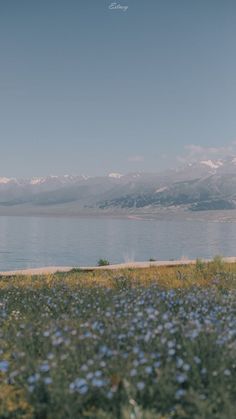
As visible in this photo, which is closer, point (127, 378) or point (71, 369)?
point (127, 378)

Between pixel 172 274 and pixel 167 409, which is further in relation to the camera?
pixel 172 274

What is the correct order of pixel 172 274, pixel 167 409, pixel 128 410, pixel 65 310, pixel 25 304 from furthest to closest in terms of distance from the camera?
pixel 172 274, pixel 25 304, pixel 65 310, pixel 167 409, pixel 128 410

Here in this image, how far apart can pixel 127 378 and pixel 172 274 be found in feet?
31.6

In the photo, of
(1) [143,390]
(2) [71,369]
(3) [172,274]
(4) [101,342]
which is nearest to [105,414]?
(1) [143,390]

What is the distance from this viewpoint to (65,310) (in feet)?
34.7

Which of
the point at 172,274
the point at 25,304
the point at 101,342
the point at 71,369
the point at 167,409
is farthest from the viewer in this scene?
the point at 172,274

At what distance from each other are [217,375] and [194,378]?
264 mm

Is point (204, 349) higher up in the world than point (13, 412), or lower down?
higher up

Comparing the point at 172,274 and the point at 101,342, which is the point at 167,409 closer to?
the point at 101,342

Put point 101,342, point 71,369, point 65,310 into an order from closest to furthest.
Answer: point 71,369 < point 101,342 < point 65,310

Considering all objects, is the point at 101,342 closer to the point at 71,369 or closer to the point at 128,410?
the point at 71,369

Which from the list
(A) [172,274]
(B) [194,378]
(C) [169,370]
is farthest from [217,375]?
(A) [172,274]

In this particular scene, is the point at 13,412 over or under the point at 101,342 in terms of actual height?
under

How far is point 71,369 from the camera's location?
20.2 ft
